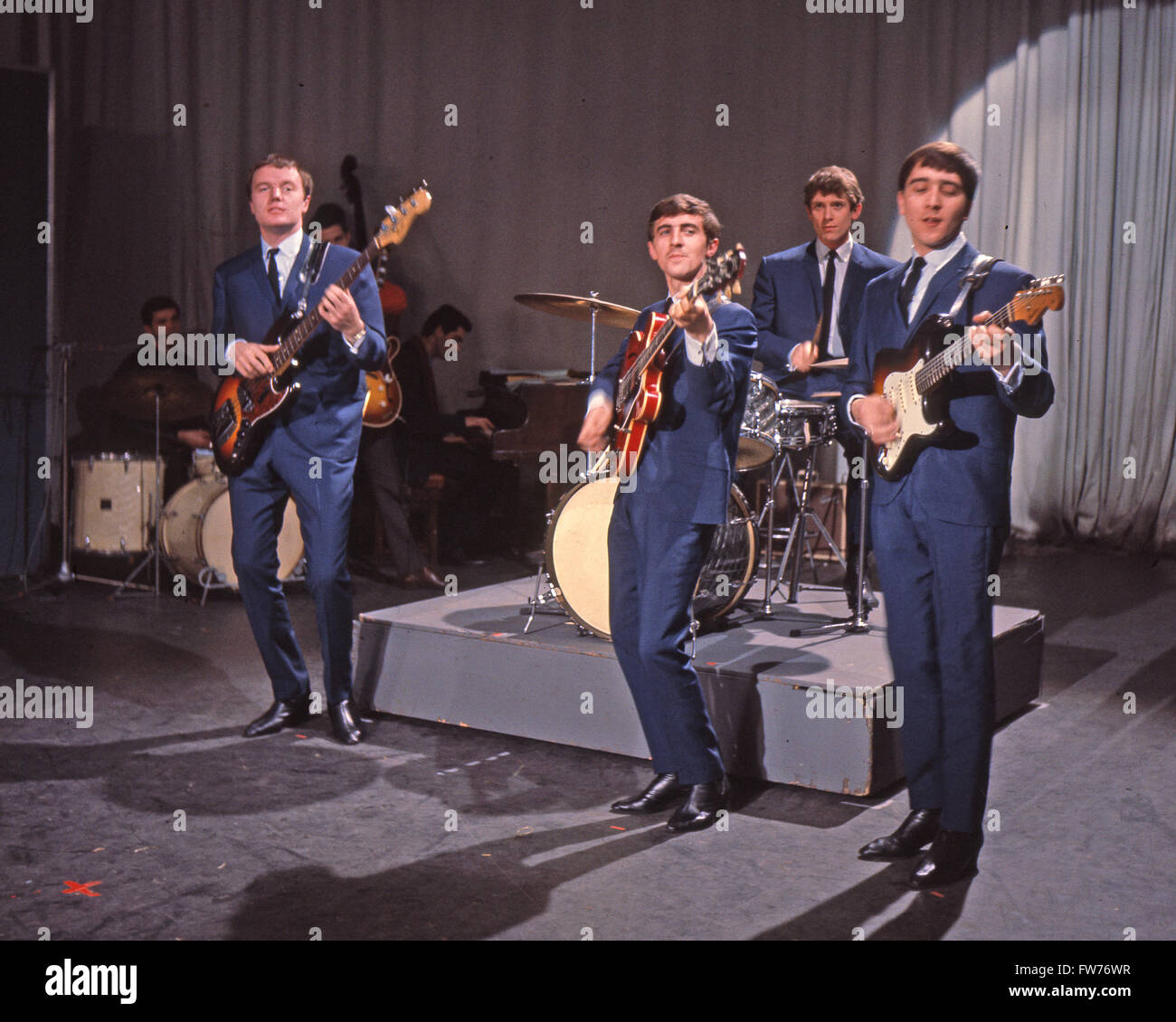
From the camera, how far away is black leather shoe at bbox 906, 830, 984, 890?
9.59 feet

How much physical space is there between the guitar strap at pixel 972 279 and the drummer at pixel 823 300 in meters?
1.82

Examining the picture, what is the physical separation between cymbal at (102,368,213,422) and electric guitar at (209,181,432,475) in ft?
9.32

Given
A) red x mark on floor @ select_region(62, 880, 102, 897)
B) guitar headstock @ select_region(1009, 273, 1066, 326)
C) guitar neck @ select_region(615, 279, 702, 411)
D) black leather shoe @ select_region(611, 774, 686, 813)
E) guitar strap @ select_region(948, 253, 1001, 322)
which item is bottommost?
red x mark on floor @ select_region(62, 880, 102, 897)

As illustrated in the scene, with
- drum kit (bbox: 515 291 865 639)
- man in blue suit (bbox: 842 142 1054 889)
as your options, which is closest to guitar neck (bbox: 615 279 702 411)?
man in blue suit (bbox: 842 142 1054 889)

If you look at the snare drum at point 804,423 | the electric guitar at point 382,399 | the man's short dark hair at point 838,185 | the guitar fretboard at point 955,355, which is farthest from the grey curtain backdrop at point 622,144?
the guitar fretboard at point 955,355

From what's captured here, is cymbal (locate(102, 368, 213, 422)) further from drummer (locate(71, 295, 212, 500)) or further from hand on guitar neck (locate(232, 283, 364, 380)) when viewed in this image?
hand on guitar neck (locate(232, 283, 364, 380))

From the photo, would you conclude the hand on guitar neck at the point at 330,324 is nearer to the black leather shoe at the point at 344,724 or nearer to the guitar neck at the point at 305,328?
the guitar neck at the point at 305,328

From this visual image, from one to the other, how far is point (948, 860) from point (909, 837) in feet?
0.56

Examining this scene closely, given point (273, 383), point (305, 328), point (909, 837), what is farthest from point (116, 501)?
Result: point (909, 837)

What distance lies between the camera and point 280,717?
4223mm

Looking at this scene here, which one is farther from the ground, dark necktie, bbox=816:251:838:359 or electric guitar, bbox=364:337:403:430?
dark necktie, bbox=816:251:838:359

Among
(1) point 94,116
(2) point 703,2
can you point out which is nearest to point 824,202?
(2) point 703,2

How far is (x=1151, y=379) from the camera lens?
8.46 meters

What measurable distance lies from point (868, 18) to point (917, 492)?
6915mm
